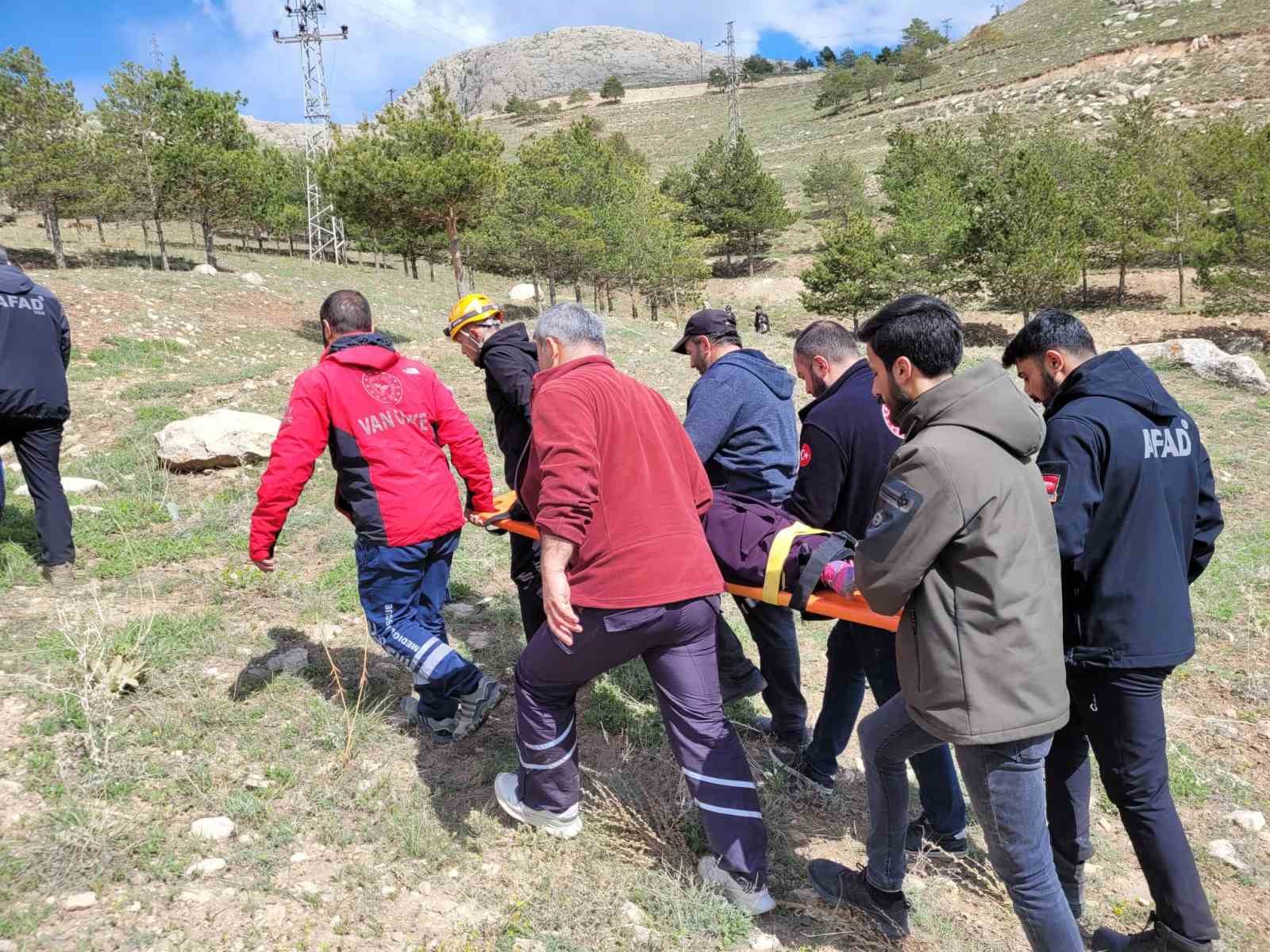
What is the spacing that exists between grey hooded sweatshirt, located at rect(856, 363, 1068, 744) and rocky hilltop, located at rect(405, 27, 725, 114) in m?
166

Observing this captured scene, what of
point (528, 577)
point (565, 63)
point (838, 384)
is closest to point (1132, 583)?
point (838, 384)

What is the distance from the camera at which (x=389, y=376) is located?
3.55 m

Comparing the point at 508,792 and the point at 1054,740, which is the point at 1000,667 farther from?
the point at 508,792

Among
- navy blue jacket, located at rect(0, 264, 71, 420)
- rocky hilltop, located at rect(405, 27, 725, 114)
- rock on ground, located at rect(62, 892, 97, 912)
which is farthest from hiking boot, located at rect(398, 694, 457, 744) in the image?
rocky hilltop, located at rect(405, 27, 725, 114)

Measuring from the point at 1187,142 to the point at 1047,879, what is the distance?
40140 millimetres

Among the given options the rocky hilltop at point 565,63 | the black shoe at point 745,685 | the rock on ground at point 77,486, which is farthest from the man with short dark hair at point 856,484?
the rocky hilltop at point 565,63

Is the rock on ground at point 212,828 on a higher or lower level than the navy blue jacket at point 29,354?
lower

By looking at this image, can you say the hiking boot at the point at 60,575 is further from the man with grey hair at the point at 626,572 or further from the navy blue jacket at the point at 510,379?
the man with grey hair at the point at 626,572

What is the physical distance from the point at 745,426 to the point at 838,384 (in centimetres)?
48

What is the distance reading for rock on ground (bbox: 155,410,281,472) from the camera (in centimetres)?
743

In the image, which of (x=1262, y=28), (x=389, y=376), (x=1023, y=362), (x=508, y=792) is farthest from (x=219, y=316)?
(x=1262, y=28)

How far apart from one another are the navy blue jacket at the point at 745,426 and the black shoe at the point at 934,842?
5.03 feet

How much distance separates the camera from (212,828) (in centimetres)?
298

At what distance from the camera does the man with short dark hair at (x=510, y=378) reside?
3.87 metres
